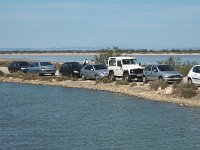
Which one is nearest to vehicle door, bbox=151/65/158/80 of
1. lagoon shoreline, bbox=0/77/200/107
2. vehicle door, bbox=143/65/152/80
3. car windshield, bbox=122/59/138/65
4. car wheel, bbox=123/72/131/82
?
vehicle door, bbox=143/65/152/80

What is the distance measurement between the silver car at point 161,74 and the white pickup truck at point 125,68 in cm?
149

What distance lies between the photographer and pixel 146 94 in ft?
116

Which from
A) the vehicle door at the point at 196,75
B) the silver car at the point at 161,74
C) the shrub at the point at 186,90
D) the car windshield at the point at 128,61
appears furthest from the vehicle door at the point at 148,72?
the shrub at the point at 186,90

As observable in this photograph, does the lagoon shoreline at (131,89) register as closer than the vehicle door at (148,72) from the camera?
Yes

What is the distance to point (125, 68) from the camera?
140 ft

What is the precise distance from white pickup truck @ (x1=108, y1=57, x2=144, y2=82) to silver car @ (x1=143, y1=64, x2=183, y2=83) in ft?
4.88

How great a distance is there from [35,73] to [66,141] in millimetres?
37199

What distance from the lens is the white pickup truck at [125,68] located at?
42281 mm

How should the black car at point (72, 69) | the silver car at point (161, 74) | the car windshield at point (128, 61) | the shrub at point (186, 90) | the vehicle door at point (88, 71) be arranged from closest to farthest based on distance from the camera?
the shrub at point (186, 90)
the silver car at point (161, 74)
the car windshield at point (128, 61)
the vehicle door at point (88, 71)
the black car at point (72, 69)

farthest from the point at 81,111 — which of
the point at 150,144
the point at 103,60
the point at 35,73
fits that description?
the point at 103,60

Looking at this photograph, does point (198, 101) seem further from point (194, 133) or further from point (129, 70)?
point (129, 70)

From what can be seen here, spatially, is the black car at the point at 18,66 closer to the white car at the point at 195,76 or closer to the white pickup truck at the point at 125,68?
the white pickup truck at the point at 125,68

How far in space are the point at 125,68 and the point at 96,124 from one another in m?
19.3

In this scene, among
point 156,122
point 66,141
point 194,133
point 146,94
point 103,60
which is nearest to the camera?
point 66,141
